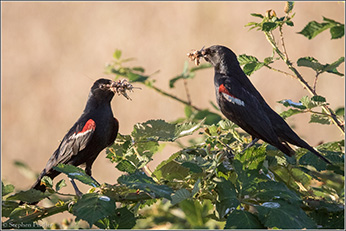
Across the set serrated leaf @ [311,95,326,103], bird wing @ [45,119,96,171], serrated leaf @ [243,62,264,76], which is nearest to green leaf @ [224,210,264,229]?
serrated leaf @ [311,95,326,103]

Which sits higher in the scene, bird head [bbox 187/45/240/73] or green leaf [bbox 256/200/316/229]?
bird head [bbox 187/45/240/73]

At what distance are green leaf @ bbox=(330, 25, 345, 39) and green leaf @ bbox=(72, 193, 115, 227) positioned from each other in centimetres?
151

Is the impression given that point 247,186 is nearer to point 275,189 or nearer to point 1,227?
point 275,189

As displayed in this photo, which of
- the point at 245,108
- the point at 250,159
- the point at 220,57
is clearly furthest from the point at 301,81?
the point at 250,159

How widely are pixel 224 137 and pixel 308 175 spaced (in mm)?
408

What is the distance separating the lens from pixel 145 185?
146 centimetres

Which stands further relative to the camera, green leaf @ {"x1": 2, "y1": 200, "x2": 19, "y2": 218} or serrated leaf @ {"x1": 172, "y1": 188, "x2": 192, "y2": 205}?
green leaf @ {"x1": 2, "y1": 200, "x2": 19, "y2": 218}

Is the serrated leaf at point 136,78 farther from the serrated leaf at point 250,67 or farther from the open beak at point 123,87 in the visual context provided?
the serrated leaf at point 250,67

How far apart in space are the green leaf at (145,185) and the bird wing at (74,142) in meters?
0.88

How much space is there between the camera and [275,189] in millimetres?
1585

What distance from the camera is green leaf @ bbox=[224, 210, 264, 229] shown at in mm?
1472

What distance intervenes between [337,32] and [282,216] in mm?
1266

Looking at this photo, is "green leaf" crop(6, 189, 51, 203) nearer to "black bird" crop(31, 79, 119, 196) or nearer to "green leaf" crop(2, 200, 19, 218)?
"green leaf" crop(2, 200, 19, 218)

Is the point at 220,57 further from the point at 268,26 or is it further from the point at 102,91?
the point at 102,91
